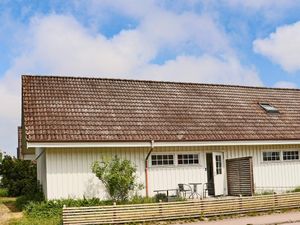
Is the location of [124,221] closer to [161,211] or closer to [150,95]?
[161,211]

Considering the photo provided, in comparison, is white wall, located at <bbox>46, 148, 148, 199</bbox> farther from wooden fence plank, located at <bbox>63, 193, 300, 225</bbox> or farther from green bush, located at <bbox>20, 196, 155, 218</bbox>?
wooden fence plank, located at <bbox>63, 193, 300, 225</bbox>

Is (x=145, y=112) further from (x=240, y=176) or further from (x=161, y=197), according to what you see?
(x=240, y=176)

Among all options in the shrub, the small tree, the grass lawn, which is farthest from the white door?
the grass lawn

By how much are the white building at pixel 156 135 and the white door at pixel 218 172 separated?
0.05 m

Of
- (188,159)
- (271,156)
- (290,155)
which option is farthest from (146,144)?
(290,155)

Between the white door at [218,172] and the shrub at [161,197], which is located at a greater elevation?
the white door at [218,172]

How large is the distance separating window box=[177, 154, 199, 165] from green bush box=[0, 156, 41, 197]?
38.0 ft

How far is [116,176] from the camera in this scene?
18.1m

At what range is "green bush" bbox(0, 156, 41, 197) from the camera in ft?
98.7

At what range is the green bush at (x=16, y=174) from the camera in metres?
30.1

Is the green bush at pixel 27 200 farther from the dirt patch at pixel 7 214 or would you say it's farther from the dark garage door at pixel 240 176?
the dark garage door at pixel 240 176

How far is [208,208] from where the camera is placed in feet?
55.3

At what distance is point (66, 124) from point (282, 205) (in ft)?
30.6

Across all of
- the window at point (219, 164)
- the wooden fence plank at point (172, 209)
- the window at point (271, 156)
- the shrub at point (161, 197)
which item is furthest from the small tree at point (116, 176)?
the window at point (271, 156)
